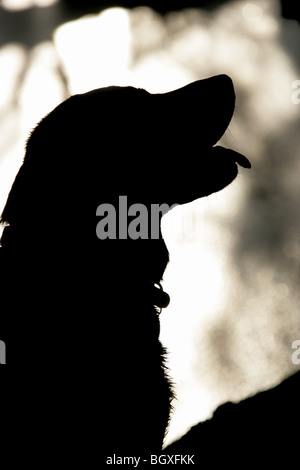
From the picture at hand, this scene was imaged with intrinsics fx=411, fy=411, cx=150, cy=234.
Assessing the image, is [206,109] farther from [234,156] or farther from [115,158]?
[115,158]

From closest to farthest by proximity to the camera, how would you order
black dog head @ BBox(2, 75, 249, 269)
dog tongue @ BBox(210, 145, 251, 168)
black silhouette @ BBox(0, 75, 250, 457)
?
black silhouette @ BBox(0, 75, 250, 457), black dog head @ BBox(2, 75, 249, 269), dog tongue @ BBox(210, 145, 251, 168)

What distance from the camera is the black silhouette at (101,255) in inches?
59.5

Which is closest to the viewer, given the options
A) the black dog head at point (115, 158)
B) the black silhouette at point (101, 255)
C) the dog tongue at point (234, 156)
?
the black silhouette at point (101, 255)

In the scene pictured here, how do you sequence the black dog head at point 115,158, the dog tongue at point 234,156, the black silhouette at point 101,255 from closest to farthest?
1. the black silhouette at point 101,255
2. the black dog head at point 115,158
3. the dog tongue at point 234,156

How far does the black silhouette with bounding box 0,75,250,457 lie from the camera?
4.96 ft

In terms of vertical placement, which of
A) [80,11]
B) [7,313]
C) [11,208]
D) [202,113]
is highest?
[80,11]

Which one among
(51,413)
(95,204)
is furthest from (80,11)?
(51,413)

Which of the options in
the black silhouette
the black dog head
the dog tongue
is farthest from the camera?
the dog tongue

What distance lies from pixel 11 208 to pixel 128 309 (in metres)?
0.64

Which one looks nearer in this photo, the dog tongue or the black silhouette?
the black silhouette

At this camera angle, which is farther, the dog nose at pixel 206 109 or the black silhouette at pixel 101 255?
the dog nose at pixel 206 109

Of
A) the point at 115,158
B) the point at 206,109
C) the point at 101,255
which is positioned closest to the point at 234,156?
the point at 206,109

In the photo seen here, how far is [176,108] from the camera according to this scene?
6.56 feet
